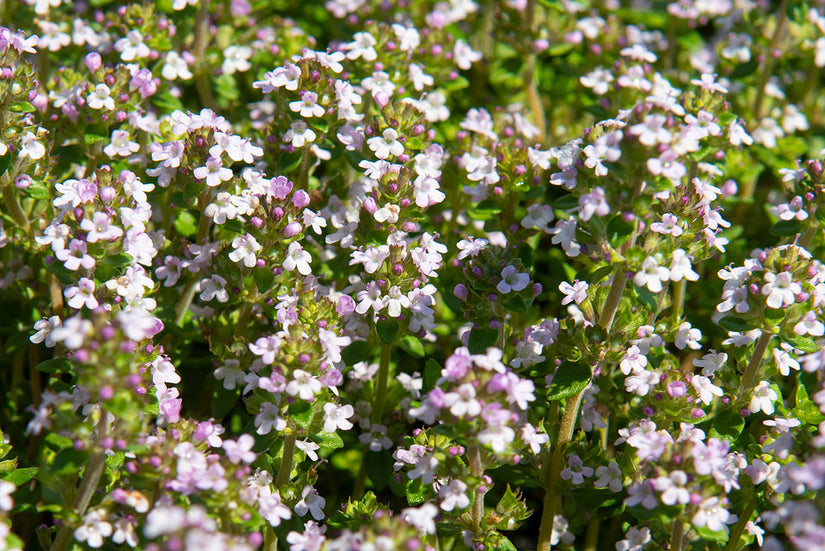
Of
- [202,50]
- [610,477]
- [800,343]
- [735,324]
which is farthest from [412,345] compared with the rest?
[202,50]

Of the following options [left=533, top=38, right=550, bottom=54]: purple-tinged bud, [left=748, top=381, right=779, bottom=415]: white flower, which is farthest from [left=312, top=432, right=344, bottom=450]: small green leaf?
[left=533, top=38, right=550, bottom=54]: purple-tinged bud

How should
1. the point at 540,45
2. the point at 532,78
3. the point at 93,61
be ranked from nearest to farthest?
1. the point at 93,61
2. the point at 540,45
3. the point at 532,78

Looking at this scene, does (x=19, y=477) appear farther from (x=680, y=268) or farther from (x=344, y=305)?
(x=680, y=268)

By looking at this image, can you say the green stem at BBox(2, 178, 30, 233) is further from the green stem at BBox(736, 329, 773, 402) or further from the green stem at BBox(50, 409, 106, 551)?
the green stem at BBox(736, 329, 773, 402)

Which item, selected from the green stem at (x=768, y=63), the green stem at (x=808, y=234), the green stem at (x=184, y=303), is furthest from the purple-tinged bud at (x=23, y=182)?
the green stem at (x=768, y=63)

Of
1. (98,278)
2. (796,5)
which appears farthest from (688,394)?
(796,5)

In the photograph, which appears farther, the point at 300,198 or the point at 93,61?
the point at 93,61
